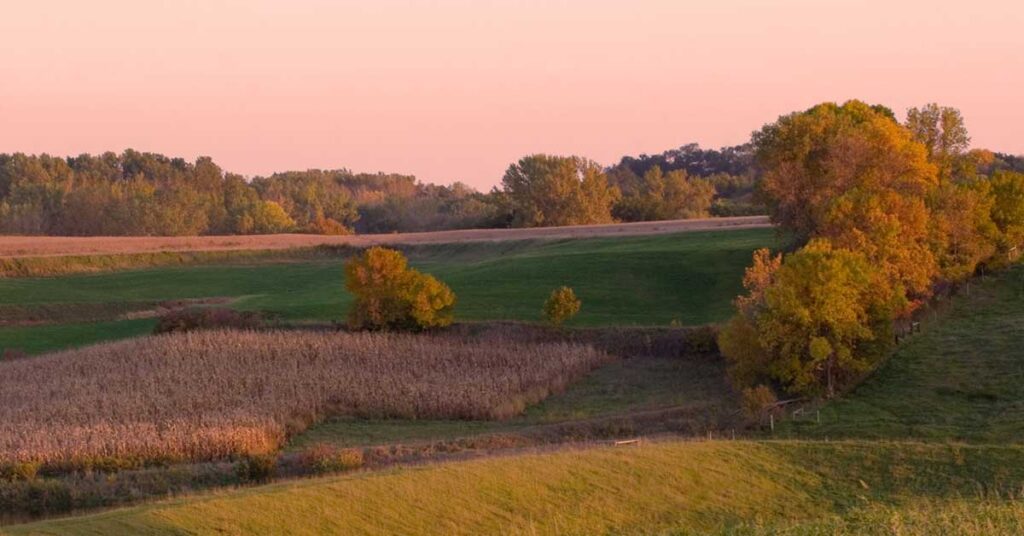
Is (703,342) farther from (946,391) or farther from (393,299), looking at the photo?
(393,299)

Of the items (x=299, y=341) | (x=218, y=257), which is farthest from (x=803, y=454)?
(x=218, y=257)

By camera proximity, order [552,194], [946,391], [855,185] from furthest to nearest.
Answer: [552,194]
[855,185]
[946,391]

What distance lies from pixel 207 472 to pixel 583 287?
136 feet

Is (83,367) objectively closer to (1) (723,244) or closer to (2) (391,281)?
(2) (391,281)

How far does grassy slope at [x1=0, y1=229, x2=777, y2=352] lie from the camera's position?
232ft

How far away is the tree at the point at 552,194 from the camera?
141750 millimetres

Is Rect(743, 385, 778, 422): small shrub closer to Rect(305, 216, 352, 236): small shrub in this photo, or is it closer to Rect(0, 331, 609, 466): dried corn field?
Rect(0, 331, 609, 466): dried corn field

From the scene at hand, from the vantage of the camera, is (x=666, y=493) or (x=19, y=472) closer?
(x=666, y=493)

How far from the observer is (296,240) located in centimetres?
11169

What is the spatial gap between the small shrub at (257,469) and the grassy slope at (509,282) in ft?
100

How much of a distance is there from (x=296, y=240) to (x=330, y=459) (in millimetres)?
74478

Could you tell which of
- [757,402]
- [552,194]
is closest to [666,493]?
[757,402]

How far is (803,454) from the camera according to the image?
38.3 metres

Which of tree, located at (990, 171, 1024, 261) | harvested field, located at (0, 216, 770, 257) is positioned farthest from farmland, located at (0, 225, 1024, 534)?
harvested field, located at (0, 216, 770, 257)
